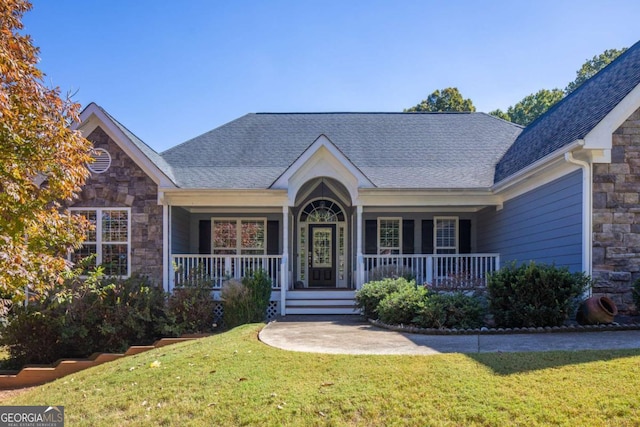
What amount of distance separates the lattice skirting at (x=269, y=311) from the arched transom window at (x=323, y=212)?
3.53 meters

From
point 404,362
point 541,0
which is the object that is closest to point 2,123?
point 404,362

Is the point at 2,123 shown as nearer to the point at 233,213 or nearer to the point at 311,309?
the point at 311,309

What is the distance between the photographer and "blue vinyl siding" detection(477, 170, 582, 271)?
375 inches

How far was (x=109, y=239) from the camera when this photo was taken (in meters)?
11.9

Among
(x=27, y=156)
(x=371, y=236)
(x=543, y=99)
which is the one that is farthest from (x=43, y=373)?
(x=543, y=99)

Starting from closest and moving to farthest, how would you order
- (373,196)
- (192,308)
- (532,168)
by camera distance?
(532,168), (192,308), (373,196)

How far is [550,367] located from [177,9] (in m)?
10.3

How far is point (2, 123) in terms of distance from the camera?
5574 mm

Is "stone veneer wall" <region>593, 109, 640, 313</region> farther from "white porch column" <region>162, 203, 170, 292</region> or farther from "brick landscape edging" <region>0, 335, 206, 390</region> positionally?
"white porch column" <region>162, 203, 170, 292</region>

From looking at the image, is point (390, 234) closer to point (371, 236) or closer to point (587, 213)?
point (371, 236)

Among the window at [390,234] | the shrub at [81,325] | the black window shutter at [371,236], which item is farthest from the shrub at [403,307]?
the window at [390,234]

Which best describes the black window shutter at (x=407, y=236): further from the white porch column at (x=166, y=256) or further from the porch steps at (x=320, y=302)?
the white porch column at (x=166, y=256)

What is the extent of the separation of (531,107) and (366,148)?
26247 millimetres

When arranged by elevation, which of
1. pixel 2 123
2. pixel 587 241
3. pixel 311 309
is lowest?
pixel 311 309
